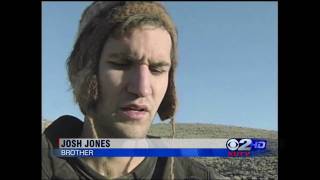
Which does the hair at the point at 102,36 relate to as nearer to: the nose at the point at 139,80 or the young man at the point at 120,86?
the young man at the point at 120,86

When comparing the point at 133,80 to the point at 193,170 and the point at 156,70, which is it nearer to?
the point at 156,70

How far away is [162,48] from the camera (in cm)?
266

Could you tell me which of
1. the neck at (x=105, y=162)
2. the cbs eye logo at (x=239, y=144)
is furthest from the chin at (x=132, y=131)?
the cbs eye logo at (x=239, y=144)

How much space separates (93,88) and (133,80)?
256mm

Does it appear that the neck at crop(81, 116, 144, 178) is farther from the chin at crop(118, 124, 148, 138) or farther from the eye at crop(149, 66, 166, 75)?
the eye at crop(149, 66, 166, 75)

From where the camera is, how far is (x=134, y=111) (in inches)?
105

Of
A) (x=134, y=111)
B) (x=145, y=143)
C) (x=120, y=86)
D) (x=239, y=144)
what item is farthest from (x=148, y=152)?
(x=239, y=144)

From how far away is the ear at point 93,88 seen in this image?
105 inches

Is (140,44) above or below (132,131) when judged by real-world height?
above

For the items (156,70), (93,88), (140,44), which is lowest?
(93,88)

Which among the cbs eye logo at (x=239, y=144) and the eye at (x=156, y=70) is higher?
the eye at (x=156, y=70)
